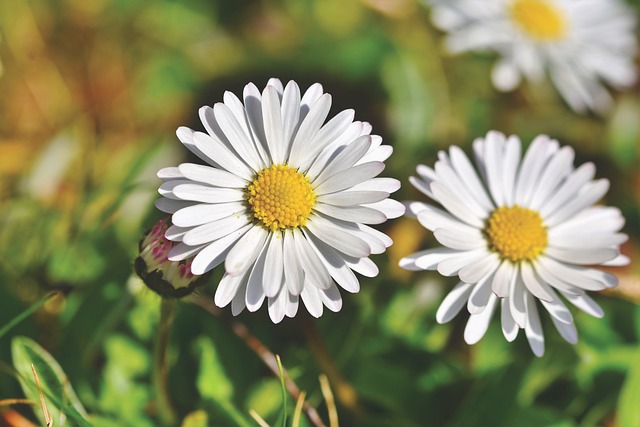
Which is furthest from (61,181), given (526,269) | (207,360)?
(526,269)

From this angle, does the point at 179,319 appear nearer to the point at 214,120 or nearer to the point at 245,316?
the point at 245,316

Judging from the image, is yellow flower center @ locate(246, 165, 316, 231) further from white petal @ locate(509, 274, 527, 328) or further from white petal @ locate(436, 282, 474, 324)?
white petal @ locate(509, 274, 527, 328)

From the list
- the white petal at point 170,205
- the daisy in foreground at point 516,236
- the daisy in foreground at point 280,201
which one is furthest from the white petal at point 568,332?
the white petal at point 170,205

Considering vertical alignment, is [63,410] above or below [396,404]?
below

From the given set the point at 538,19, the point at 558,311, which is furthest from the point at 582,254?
the point at 538,19

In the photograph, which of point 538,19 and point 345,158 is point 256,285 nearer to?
point 345,158

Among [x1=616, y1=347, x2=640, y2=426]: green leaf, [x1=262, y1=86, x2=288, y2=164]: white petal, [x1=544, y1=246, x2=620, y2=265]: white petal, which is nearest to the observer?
[x1=262, y1=86, x2=288, y2=164]: white petal

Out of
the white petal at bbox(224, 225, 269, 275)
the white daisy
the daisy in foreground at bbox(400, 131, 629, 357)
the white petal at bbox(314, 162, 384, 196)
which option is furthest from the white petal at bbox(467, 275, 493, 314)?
the white daisy
